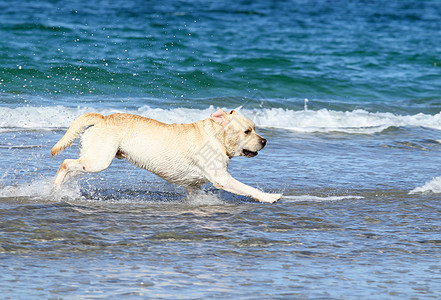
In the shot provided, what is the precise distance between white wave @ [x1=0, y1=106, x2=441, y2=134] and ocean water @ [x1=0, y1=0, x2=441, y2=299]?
1.9 inches

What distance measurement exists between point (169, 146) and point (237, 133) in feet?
2.36

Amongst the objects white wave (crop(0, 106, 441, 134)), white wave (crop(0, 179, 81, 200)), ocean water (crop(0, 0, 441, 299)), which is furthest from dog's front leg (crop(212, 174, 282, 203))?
white wave (crop(0, 106, 441, 134))

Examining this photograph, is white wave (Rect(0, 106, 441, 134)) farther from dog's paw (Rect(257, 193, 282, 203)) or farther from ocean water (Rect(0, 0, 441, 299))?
dog's paw (Rect(257, 193, 282, 203))

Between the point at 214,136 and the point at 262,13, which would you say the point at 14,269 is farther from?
the point at 262,13

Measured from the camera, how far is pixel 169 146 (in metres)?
6.57

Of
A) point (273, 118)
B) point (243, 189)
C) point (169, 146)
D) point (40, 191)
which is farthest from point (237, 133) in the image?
point (273, 118)

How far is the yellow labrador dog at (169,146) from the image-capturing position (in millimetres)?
6340

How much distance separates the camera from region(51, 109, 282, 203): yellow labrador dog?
6340 mm

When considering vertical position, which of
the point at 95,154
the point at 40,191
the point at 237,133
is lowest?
the point at 40,191

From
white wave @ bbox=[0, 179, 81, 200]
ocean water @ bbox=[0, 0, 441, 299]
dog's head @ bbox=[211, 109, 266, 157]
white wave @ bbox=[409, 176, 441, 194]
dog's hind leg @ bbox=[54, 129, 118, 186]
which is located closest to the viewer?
ocean water @ bbox=[0, 0, 441, 299]

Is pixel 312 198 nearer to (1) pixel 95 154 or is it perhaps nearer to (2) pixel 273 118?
(1) pixel 95 154

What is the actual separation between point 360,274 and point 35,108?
9092mm

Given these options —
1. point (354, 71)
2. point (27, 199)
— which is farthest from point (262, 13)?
point (27, 199)

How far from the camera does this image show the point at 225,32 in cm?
2425
